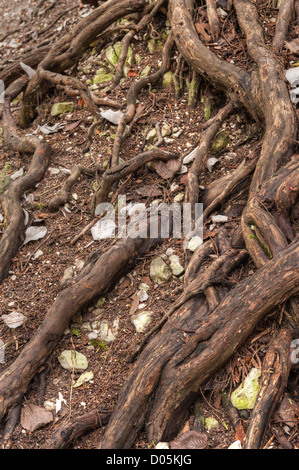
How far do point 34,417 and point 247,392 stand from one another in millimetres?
1556

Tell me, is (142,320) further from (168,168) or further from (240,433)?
(168,168)

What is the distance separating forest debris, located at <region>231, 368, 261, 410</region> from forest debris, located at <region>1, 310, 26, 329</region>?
186 centimetres

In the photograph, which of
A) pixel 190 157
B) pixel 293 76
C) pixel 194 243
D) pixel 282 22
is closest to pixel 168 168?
pixel 190 157

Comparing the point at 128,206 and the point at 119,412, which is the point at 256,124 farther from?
the point at 119,412

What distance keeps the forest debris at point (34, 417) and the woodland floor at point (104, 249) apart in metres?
0.06

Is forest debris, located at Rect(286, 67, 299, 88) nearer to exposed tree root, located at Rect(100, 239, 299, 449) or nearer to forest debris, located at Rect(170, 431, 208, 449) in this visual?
exposed tree root, located at Rect(100, 239, 299, 449)

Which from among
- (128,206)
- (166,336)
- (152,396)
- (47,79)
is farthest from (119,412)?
(47,79)

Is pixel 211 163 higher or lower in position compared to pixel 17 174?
lower

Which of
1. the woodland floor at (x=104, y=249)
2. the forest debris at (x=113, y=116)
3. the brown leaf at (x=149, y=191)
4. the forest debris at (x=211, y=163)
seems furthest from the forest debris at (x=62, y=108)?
the forest debris at (x=211, y=163)

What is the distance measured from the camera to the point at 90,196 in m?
5.27

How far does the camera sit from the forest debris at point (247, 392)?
3.31m

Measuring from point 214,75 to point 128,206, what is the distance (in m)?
1.61

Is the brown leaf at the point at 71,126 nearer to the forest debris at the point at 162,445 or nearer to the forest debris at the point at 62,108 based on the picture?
the forest debris at the point at 62,108

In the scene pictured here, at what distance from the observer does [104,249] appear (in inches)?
174
